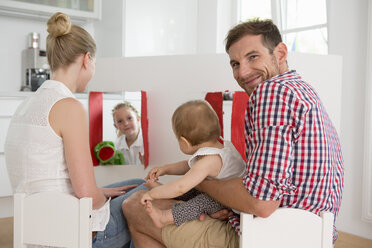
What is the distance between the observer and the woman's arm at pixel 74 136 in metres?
1.24

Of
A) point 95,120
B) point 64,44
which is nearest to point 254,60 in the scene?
point 64,44

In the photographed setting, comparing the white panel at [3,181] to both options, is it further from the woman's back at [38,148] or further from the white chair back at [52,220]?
the white chair back at [52,220]

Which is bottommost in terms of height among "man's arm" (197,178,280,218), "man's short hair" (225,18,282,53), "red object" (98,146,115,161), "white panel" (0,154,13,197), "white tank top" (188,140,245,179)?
"white panel" (0,154,13,197)

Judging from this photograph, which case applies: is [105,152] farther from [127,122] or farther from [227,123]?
[227,123]

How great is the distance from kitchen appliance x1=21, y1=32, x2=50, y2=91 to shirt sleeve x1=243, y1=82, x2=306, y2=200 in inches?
128

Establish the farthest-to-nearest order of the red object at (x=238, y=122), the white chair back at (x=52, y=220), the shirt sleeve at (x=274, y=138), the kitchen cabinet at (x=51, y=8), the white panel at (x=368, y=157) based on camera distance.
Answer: the kitchen cabinet at (x=51, y=8), the white panel at (x=368, y=157), the red object at (x=238, y=122), the white chair back at (x=52, y=220), the shirt sleeve at (x=274, y=138)

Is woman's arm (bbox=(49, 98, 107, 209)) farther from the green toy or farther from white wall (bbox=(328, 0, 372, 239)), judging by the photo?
white wall (bbox=(328, 0, 372, 239))

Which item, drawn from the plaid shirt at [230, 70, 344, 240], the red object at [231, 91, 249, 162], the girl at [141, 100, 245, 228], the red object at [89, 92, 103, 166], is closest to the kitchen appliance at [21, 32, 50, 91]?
the red object at [89, 92, 103, 166]

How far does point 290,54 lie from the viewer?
6.97 ft

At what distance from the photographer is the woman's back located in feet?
4.16

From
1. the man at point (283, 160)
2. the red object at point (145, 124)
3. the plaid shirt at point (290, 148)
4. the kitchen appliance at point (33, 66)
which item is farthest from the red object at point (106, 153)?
the kitchen appliance at point (33, 66)

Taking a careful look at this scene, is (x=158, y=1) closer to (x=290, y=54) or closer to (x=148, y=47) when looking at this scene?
(x=148, y=47)

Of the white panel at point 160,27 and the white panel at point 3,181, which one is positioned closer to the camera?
the white panel at point 3,181

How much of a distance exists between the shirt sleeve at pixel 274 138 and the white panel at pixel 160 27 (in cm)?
305
